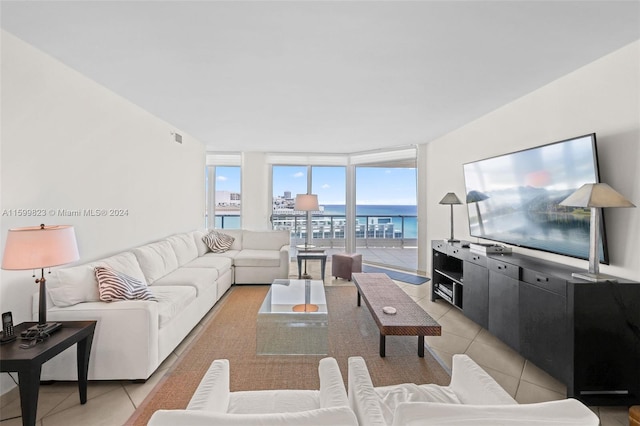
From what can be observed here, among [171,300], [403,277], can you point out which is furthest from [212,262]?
[403,277]

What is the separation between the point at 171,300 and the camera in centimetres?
269

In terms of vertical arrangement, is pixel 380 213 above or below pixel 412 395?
above

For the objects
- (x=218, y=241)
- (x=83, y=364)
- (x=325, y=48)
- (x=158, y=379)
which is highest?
(x=325, y=48)

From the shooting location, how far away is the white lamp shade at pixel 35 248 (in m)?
1.79

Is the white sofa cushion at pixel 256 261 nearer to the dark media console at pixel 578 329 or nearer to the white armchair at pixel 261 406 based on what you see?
the dark media console at pixel 578 329

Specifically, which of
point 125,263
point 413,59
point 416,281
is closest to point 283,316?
point 125,263

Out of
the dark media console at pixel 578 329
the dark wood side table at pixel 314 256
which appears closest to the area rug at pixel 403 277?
the dark wood side table at pixel 314 256

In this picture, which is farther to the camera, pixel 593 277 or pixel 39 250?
pixel 593 277

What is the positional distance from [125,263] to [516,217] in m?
3.95

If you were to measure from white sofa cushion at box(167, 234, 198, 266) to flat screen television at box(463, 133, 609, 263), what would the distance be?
3.96 m

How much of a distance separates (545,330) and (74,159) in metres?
4.21

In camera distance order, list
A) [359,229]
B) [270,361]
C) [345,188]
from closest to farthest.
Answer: [270,361] < [345,188] < [359,229]

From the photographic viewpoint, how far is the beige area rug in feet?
7.17

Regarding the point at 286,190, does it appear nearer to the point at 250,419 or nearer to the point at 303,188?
the point at 303,188
